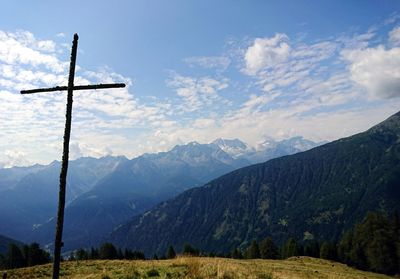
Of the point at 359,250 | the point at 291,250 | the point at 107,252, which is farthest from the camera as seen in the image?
the point at 107,252

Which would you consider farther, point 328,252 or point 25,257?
point 328,252

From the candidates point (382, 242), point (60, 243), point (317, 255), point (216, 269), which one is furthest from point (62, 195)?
point (317, 255)

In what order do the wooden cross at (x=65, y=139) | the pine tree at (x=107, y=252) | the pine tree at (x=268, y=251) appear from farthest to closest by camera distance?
the pine tree at (x=268, y=251) → the pine tree at (x=107, y=252) → the wooden cross at (x=65, y=139)

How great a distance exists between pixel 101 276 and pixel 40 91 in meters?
10.9

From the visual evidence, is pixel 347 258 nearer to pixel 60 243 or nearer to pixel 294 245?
pixel 294 245

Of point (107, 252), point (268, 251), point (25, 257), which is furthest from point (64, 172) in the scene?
point (268, 251)

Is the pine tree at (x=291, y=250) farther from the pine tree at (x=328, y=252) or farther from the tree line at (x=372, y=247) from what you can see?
the pine tree at (x=328, y=252)

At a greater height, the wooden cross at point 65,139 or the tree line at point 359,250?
the wooden cross at point 65,139

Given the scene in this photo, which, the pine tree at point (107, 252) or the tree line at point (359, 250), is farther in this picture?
the pine tree at point (107, 252)

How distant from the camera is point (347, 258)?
116625mm

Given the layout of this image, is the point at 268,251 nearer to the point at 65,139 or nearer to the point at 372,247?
the point at 372,247

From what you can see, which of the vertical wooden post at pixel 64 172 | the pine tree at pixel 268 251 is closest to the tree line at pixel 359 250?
the pine tree at pixel 268 251

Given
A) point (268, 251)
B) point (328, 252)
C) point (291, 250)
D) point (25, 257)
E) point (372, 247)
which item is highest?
point (372, 247)

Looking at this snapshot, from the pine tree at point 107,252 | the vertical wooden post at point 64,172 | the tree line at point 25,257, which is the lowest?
the pine tree at point 107,252
